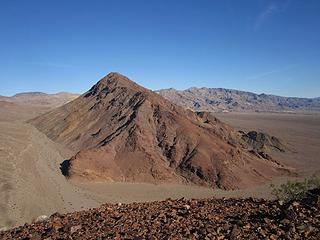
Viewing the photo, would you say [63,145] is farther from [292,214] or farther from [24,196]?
[292,214]

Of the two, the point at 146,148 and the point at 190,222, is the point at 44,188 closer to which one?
the point at 146,148

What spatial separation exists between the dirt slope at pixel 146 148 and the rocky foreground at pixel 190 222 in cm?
3158

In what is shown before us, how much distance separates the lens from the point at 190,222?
10.3 metres

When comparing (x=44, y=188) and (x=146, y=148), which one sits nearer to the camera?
(x=44, y=188)

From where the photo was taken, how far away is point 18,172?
33.7 metres

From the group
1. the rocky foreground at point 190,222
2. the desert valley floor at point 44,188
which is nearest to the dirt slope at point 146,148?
the desert valley floor at point 44,188

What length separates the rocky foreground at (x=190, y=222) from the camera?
30.2ft

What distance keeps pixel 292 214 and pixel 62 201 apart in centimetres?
2582

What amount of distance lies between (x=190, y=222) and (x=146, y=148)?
3878 cm

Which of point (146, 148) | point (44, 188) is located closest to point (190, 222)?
point (44, 188)

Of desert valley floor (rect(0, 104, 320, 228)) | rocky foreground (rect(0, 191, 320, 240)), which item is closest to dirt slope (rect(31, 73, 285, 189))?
desert valley floor (rect(0, 104, 320, 228))

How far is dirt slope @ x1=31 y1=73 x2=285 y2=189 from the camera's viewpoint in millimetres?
44938

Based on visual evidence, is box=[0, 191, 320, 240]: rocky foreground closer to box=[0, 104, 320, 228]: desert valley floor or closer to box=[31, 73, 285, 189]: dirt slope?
box=[0, 104, 320, 228]: desert valley floor

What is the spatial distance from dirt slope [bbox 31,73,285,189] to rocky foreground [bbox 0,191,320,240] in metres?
31.6
